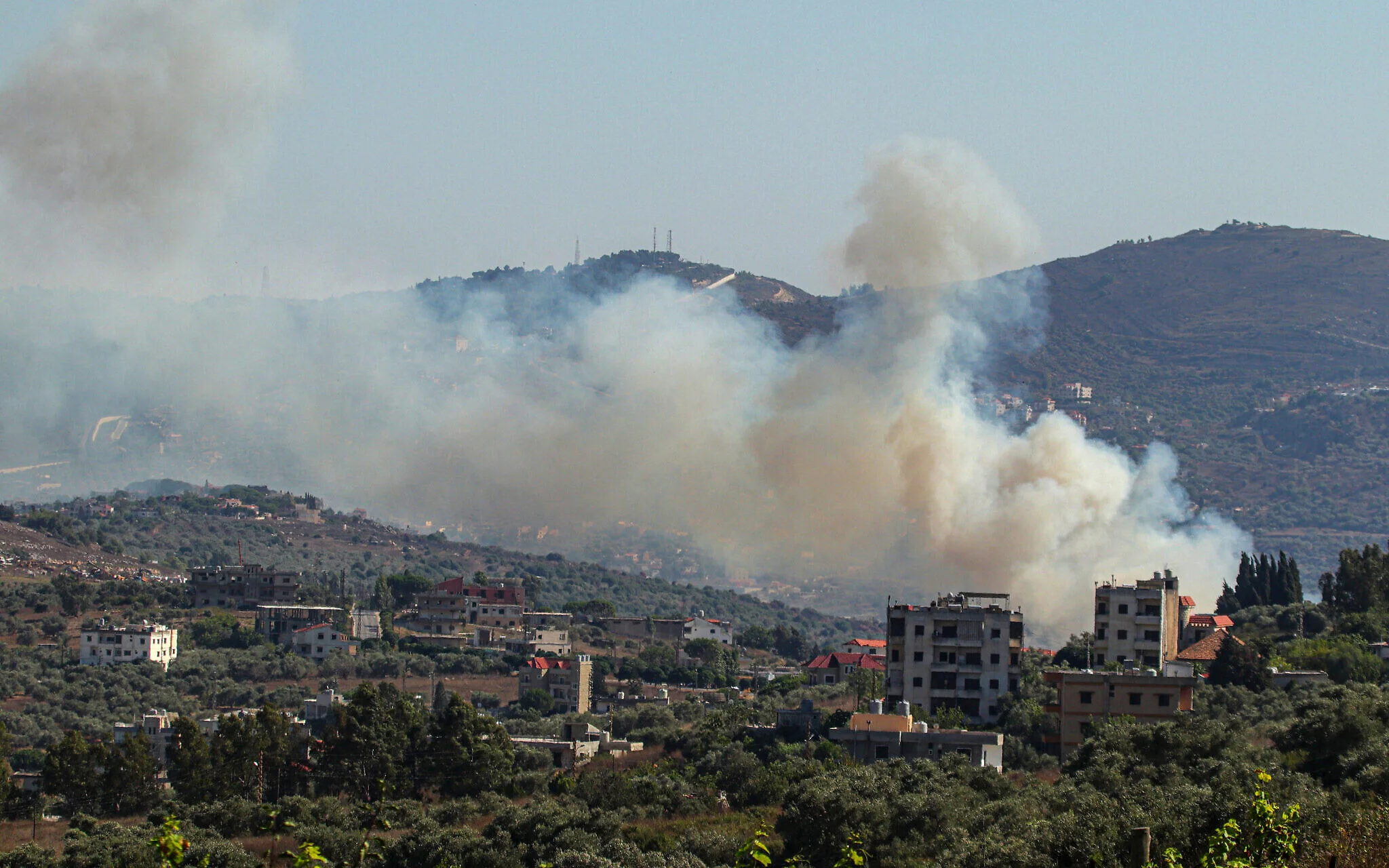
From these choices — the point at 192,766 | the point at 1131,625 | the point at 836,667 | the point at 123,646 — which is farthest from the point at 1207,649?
the point at 123,646

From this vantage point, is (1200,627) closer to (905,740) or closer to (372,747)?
(905,740)

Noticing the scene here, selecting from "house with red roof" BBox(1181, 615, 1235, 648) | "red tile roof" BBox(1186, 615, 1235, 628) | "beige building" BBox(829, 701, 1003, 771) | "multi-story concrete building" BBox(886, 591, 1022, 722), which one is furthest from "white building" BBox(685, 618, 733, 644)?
"beige building" BBox(829, 701, 1003, 771)

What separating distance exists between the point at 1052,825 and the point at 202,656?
6986 centimetres

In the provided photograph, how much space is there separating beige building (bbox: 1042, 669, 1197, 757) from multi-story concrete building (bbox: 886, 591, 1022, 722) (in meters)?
8.92

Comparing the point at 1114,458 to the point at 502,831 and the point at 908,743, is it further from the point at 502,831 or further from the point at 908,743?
the point at 502,831

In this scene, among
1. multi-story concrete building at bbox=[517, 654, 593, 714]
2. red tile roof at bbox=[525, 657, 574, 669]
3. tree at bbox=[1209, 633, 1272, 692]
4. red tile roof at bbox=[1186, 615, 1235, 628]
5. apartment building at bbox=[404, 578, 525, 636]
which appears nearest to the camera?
tree at bbox=[1209, 633, 1272, 692]

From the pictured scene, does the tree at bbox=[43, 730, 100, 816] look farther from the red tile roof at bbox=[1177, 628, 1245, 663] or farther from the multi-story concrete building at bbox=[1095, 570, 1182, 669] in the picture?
the red tile roof at bbox=[1177, 628, 1245, 663]

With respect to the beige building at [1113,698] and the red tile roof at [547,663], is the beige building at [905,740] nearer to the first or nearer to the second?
the beige building at [1113,698]

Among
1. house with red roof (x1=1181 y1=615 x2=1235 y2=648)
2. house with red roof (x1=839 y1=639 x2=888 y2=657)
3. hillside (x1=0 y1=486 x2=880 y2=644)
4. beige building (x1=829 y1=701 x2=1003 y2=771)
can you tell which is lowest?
beige building (x1=829 y1=701 x2=1003 y2=771)

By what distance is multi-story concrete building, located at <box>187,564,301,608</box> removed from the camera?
11825cm

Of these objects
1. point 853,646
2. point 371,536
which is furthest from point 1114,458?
point 371,536

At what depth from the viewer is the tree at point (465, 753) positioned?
60719 mm

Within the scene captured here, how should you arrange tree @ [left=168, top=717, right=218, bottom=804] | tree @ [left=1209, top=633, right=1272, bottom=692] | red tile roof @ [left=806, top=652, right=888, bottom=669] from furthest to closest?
red tile roof @ [left=806, top=652, right=888, bottom=669] < tree @ [left=1209, top=633, right=1272, bottom=692] < tree @ [left=168, top=717, right=218, bottom=804]

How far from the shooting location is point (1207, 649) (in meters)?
72.9
